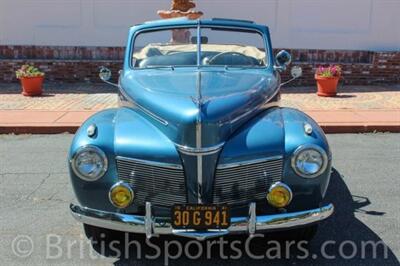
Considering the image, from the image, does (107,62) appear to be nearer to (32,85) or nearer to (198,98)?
(32,85)

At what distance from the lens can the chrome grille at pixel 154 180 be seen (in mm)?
3475

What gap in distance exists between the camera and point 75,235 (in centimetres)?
418

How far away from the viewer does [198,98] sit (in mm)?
3705

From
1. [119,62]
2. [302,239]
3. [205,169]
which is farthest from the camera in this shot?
[119,62]

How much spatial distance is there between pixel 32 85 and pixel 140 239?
7.01 metres

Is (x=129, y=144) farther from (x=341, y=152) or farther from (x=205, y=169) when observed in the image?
(x=341, y=152)

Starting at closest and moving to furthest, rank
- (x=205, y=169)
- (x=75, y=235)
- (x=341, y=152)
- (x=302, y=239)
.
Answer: (x=205, y=169) < (x=302, y=239) < (x=75, y=235) < (x=341, y=152)

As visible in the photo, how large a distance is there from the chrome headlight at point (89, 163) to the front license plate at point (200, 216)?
22.9 inches

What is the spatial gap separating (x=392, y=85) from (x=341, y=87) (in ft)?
4.15

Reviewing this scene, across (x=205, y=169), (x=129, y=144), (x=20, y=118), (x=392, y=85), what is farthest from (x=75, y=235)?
(x=392, y=85)

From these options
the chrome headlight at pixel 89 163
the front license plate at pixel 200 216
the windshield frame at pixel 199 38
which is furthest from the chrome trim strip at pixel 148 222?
A: the windshield frame at pixel 199 38

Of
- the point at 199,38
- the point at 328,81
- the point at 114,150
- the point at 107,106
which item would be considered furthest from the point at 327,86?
the point at 114,150

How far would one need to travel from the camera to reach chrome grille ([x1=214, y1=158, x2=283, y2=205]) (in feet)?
11.4

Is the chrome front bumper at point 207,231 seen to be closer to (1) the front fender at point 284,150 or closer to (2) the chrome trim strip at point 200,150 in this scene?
(1) the front fender at point 284,150
